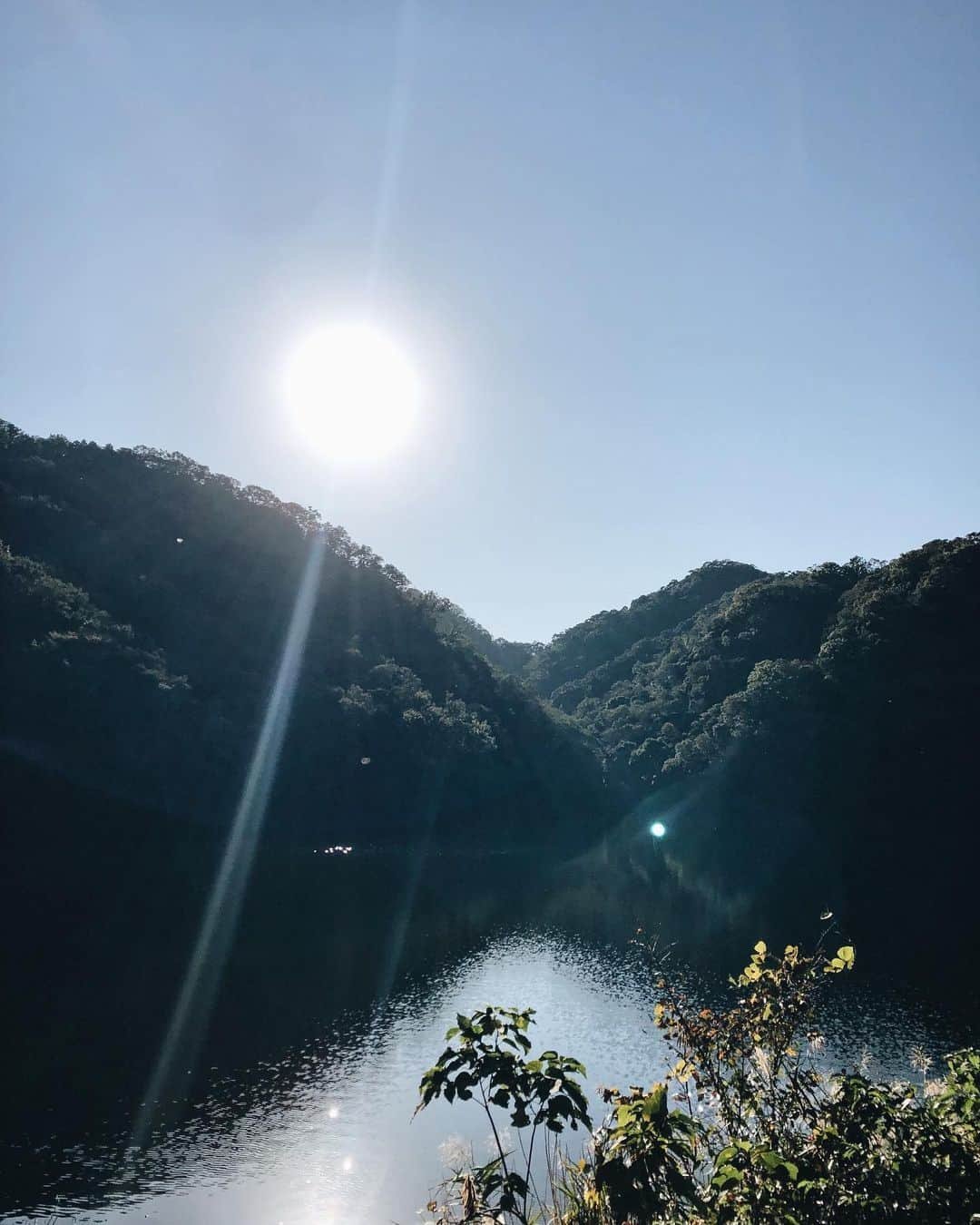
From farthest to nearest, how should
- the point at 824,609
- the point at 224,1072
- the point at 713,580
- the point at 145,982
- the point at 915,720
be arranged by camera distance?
the point at 713,580 < the point at 824,609 < the point at 915,720 < the point at 145,982 < the point at 224,1072

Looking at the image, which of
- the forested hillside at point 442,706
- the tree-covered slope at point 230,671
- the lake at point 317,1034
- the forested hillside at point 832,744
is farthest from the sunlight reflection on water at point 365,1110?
the tree-covered slope at point 230,671

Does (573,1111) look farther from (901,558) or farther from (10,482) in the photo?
(901,558)

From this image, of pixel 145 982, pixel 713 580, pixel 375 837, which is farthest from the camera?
pixel 713 580

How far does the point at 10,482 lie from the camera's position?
7969 centimetres

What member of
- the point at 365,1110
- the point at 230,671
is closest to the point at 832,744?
the point at 230,671

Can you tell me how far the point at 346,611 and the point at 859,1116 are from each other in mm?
95551

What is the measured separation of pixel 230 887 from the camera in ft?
165

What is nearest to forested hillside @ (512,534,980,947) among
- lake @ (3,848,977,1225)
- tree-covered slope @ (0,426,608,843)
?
tree-covered slope @ (0,426,608,843)

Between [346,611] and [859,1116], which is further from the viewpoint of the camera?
[346,611]

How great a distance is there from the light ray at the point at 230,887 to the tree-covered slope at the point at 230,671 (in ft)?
3.93

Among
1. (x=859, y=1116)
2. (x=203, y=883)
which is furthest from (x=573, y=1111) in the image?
(x=203, y=883)

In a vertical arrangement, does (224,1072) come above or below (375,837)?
below

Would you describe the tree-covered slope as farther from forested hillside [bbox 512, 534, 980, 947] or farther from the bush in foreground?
the bush in foreground

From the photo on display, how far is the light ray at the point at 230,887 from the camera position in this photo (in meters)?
23.7
